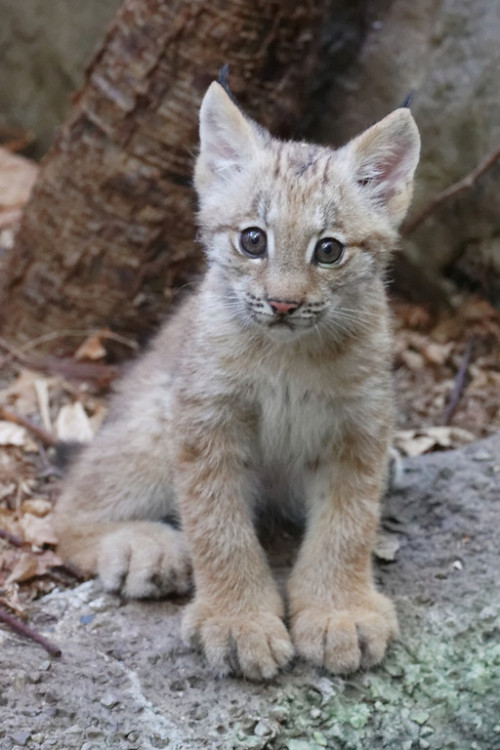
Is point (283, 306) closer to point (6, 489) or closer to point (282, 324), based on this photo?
point (282, 324)

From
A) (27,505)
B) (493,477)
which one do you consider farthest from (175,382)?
(493,477)

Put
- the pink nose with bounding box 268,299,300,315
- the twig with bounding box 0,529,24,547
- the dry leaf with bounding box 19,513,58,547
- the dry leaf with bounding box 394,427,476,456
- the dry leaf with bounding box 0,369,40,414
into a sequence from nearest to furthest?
1. the pink nose with bounding box 268,299,300,315
2. the twig with bounding box 0,529,24,547
3. the dry leaf with bounding box 19,513,58,547
4. the dry leaf with bounding box 394,427,476,456
5. the dry leaf with bounding box 0,369,40,414

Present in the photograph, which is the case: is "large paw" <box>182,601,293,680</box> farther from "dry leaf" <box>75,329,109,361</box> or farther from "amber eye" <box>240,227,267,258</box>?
"dry leaf" <box>75,329,109,361</box>

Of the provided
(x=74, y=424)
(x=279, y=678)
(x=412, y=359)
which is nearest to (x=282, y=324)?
(x=279, y=678)

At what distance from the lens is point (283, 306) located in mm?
2918

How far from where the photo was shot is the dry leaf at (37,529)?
408 centimetres

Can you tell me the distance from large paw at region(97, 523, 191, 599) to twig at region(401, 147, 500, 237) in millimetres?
2792

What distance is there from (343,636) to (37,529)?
162cm

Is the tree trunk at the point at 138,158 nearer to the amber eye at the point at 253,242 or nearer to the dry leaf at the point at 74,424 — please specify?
the dry leaf at the point at 74,424

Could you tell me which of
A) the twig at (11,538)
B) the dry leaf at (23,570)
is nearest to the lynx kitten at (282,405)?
the dry leaf at (23,570)

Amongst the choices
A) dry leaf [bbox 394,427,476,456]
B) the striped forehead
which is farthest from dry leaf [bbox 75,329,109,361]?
the striped forehead

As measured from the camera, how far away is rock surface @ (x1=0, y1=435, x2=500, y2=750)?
2945 millimetres

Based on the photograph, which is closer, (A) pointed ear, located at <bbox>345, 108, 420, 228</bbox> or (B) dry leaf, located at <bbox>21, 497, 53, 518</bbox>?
(A) pointed ear, located at <bbox>345, 108, 420, 228</bbox>

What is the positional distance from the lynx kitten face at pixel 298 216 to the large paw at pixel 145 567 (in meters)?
1.00
